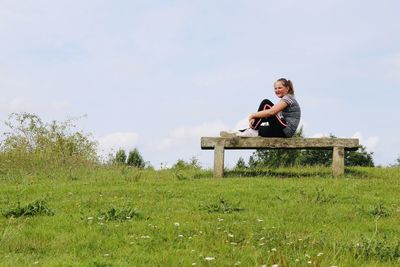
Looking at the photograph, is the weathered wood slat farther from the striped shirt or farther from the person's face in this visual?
the person's face

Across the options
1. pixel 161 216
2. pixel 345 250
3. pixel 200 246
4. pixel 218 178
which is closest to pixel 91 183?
pixel 218 178

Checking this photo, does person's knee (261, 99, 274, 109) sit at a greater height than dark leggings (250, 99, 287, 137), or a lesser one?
greater

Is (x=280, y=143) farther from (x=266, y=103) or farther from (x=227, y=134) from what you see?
(x=227, y=134)

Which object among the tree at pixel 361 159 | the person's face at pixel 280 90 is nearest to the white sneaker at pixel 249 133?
the person's face at pixel 280 90

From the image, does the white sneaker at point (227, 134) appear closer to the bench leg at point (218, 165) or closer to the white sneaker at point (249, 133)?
the white sneaker at point (249, 133)

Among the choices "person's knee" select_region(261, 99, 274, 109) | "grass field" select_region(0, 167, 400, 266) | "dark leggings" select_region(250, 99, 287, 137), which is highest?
"person's knee" select_region(261, 99, 274, 109)

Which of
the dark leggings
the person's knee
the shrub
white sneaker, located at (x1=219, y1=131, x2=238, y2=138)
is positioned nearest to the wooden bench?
white sneaker, located at (x1=219, y1=131, x2=238, y2=138)

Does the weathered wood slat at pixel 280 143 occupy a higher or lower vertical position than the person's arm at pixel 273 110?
lower

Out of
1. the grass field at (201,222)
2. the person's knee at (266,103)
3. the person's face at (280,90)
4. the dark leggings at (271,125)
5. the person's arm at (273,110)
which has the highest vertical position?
the person's face at (280,90)

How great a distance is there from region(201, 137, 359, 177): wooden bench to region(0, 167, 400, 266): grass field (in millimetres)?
821

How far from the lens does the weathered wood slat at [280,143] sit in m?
12.1

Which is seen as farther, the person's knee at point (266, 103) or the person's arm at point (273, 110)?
the person's knee at point (266, 103)

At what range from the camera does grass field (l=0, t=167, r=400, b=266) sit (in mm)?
5320

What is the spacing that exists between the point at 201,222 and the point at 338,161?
20.2 feet
